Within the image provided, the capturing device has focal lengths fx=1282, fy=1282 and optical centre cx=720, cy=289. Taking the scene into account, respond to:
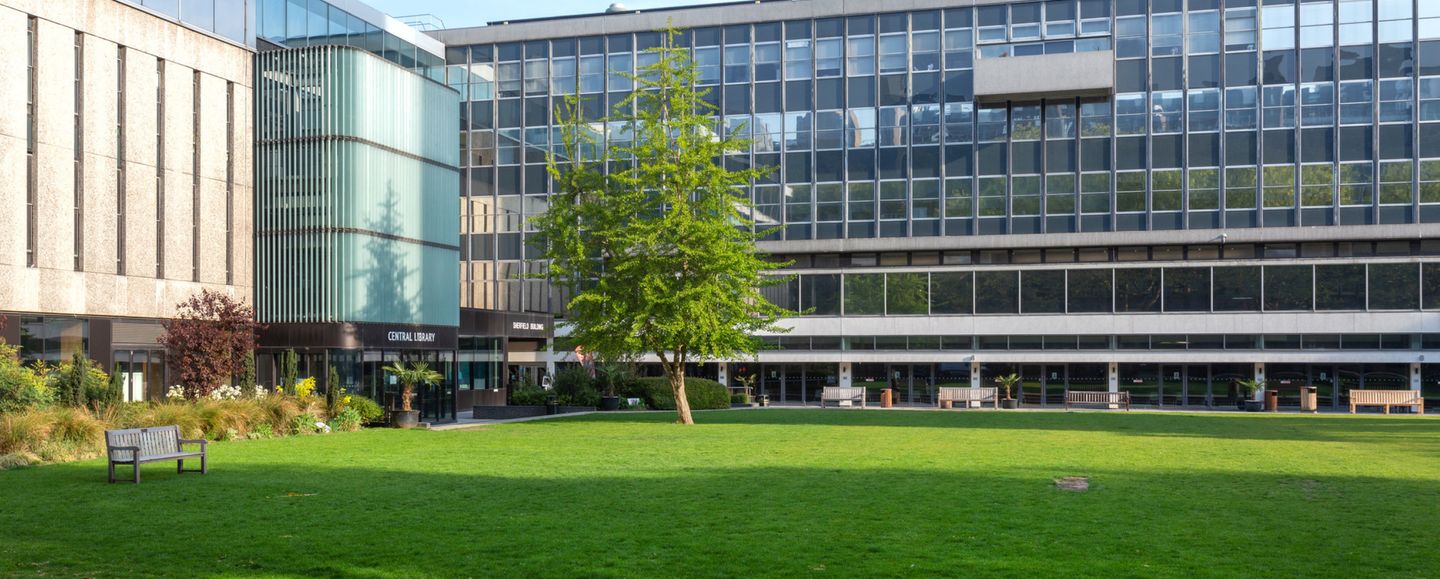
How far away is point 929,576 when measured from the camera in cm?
1083

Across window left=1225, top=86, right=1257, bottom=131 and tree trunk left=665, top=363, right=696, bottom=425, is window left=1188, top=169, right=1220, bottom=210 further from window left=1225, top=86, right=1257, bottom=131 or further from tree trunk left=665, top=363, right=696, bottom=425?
tree trunk left=665, top=363, right=696, bottom=425

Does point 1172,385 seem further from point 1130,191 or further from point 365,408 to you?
point 365,408

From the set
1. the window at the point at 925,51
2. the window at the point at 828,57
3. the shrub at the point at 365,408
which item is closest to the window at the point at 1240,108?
the window at the point at 925,51

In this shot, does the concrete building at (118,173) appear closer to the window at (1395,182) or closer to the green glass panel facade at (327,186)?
the green glass panel facade at (327,186)

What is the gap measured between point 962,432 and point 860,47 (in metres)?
36.3

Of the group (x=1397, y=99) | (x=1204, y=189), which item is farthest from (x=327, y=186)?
(x=1397, y=99)

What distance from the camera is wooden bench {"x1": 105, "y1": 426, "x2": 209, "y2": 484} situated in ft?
61.5

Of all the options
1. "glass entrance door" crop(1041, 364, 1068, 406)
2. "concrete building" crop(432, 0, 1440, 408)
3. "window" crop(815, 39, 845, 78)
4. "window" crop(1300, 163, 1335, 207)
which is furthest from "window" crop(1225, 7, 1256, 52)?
"window" crop(815, 39, 845, 78)

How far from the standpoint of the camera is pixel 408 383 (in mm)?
37375

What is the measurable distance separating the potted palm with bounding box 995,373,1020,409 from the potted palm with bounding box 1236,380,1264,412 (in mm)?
9811

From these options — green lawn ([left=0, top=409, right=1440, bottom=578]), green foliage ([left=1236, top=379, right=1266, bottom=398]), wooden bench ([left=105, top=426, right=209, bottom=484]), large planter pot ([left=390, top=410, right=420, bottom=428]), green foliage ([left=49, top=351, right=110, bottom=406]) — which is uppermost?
green foliage ([left=49, top=351, right=110, bottom=406])

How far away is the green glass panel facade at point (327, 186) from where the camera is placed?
130 feet

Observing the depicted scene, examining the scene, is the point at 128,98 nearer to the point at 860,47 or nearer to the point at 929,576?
the point at 929,576

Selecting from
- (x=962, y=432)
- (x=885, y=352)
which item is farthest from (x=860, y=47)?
(x=962, y=432)
